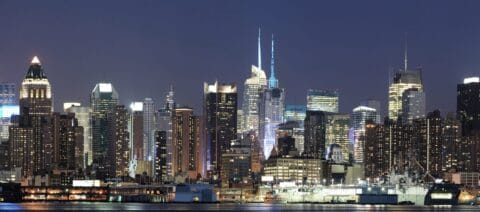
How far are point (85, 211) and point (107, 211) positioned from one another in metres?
2.67

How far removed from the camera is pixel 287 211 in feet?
508

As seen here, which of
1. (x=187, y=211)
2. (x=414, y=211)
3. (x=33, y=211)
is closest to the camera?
(x=33, y=211)

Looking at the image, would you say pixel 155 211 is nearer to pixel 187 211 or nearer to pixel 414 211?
pixel 187 211

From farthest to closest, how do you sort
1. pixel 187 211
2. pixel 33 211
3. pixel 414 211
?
pixel 414 211, pixel 187 211, pixel 33 211

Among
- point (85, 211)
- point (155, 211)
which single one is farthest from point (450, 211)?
point (85, 211)

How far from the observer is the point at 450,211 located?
156 metres

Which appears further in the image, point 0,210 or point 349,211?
point 349,211

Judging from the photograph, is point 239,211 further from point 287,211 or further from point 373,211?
point 373,211

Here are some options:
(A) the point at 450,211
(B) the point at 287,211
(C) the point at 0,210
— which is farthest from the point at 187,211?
(A) the point at 450,211

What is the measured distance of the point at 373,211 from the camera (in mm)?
155500

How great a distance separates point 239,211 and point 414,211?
83.1 ft

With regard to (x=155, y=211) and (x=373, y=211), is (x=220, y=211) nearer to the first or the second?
(x=155, y=211)

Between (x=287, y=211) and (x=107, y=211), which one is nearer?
(x=107, y=211)

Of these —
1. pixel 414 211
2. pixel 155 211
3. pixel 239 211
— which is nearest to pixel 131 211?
pixel 155 211
